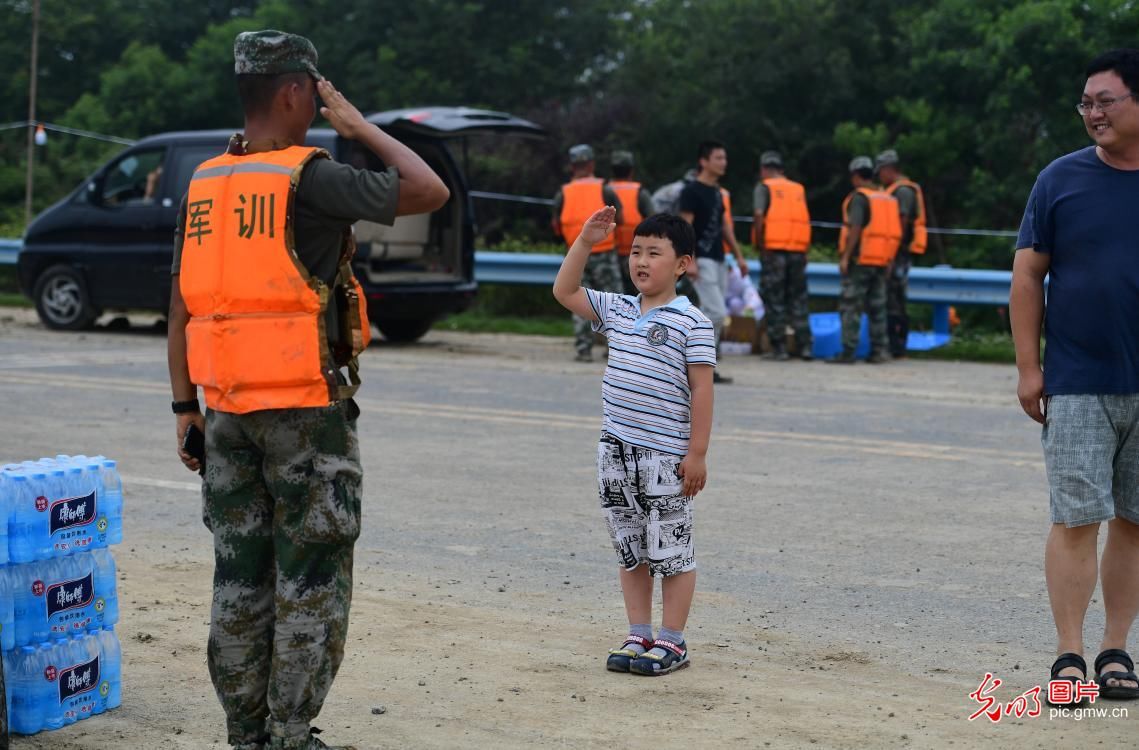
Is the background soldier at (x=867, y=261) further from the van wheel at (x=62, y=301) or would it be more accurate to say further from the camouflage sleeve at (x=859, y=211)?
the van wheel at (x=62, y=301)

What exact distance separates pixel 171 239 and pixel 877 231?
22.8 feet

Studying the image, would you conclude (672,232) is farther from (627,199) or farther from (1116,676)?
(627,199)

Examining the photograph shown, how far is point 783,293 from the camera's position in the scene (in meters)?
16.3

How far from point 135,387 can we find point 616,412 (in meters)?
8.35

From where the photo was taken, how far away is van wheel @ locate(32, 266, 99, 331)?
17.8 meters

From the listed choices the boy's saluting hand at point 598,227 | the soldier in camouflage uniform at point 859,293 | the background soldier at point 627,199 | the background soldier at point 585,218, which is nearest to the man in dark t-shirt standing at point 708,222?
the background soldier at point 627,199

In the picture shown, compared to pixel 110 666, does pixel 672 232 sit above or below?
above

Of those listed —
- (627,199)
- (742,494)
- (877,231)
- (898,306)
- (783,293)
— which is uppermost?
(627,199)

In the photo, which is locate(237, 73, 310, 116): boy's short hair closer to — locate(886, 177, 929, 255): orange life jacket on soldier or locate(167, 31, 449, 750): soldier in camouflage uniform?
locate(167, 31, 449, 750): soldier in camouflage uniform

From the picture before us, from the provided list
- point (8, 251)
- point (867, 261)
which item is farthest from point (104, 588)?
point (8, 251)

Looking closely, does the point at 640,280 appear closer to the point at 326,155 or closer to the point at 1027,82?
the point at 326,155

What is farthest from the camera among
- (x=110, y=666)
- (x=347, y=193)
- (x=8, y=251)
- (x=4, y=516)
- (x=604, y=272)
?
(x=8, y=251)

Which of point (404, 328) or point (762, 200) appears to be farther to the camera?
point (404, 328)

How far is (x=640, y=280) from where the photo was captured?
5332 millimetres
